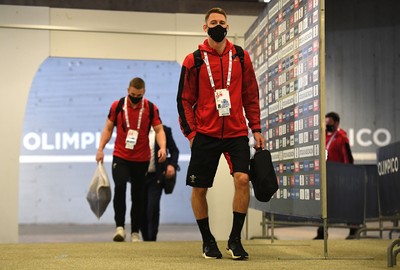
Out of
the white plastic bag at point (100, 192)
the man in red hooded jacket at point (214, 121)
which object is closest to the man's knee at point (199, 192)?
the man in red hooded jacket at point (214, 121)

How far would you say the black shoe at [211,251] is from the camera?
183 inches

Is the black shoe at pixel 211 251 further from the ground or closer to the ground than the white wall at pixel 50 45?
closer to the ground

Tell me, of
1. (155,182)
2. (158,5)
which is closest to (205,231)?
(155,182)

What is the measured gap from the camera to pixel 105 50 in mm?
8633

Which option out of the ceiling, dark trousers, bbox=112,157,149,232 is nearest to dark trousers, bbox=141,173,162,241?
dark trousers, bbox=112,157,149,232

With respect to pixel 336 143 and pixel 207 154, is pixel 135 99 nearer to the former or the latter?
pixel 207 154

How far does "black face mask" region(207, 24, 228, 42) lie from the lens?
462 cm

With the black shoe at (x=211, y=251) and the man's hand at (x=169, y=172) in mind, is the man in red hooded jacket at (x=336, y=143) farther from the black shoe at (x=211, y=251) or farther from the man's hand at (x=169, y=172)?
the black shoe at (x=211, y=251)

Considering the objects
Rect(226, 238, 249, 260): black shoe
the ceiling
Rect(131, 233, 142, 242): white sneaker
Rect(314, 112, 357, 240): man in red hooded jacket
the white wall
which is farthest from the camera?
the ceiling

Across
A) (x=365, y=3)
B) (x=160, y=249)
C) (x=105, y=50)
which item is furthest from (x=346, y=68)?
(x=160, y=249)

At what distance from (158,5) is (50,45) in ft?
7.09

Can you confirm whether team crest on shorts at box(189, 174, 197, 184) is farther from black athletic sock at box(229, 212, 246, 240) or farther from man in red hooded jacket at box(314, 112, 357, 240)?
man in red hooded jacket at box(314, 112, 357, 240)

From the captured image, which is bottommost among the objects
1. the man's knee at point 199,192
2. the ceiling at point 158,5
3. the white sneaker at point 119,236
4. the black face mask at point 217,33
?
the white sneaker at point 119,236

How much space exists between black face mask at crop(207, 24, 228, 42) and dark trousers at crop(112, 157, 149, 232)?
2485 millimetres
